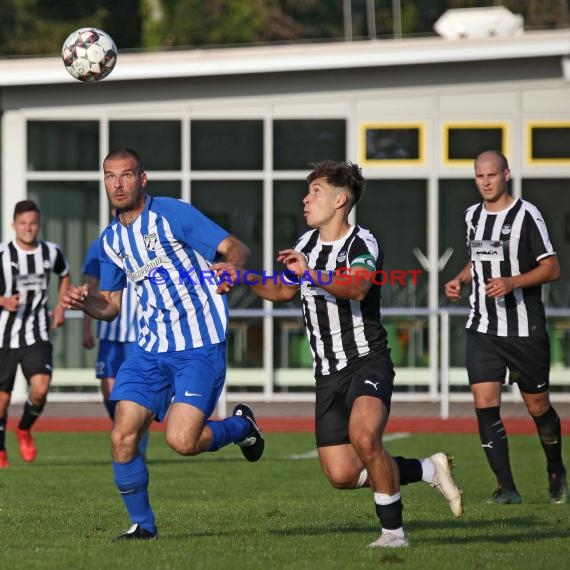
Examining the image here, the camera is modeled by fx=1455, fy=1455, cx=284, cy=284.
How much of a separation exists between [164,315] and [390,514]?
1.72m

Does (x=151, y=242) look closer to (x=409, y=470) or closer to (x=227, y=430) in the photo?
(x=227, y=430)

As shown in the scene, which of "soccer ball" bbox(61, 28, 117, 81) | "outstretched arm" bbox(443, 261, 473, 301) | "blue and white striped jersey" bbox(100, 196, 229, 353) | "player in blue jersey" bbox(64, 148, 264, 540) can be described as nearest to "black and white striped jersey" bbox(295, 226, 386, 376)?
"player in blue jersey" bbox(64, 148, 264, 540)

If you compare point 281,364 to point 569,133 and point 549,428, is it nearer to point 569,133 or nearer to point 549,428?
point 569,133

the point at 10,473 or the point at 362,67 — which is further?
the point at 362,67

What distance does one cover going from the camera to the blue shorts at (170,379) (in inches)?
307

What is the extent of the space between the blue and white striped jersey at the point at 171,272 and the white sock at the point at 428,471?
4.33ft

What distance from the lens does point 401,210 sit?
20.2m

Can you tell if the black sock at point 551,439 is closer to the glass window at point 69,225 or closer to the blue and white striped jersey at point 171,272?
the blue and white striped jersey at point 171,272

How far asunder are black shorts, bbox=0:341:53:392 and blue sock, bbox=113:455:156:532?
16.7ft

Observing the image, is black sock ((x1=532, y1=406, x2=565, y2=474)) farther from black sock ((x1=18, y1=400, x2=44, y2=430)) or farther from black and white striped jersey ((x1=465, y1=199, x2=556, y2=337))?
black sock ((x1=18, y1=400, x2=44, y2=430))

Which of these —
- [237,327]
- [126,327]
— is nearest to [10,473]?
[126,327]

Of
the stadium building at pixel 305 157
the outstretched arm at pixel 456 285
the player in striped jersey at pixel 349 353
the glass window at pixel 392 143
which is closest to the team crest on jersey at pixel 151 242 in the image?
the player in striped jersey at pixel 349 353

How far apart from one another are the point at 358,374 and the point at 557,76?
13.0 meters

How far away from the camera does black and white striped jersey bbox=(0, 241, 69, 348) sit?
41.6 feet
